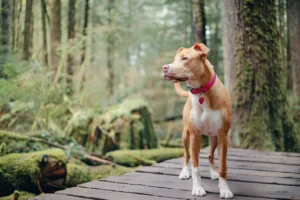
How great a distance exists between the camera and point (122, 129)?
905 centimetres

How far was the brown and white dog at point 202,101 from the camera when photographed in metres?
2.89

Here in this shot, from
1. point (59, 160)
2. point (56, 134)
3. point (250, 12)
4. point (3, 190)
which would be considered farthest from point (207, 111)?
point (56, 134)

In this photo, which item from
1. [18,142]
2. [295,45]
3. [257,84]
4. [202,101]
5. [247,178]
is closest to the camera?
[202,101]

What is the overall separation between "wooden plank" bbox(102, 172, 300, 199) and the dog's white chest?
0.66 metres

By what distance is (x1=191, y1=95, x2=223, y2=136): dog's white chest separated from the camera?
309 cm

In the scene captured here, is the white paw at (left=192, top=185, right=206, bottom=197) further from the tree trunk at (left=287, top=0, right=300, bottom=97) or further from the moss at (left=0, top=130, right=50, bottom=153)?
the tree trunk at (left=287, top=0, right=300, bottom=97)

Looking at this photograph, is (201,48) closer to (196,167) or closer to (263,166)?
(196,167)

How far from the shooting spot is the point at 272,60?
6215mm

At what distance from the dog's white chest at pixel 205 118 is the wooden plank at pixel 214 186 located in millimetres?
659

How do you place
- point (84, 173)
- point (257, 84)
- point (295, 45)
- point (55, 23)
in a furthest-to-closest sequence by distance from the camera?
point (295, 45) → point (55, 23) → point (257, 84) → point (84, 173)

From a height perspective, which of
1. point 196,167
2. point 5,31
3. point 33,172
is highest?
point 5,31

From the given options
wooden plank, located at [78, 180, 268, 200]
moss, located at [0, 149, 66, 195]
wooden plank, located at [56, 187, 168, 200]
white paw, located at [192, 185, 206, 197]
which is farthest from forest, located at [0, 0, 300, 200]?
white paw, located at [192, 185, 206, 197]

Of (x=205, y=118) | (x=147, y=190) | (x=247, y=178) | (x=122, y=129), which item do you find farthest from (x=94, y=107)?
(x=205, y=118)

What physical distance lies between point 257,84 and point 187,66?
12.2ft
